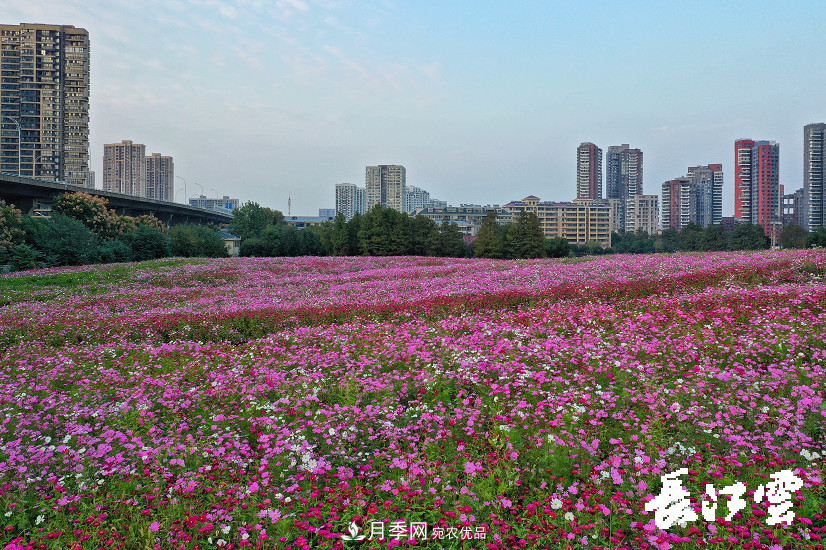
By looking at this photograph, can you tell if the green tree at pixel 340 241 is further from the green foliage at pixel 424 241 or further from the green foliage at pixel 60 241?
the green foliage at pixel 60 241

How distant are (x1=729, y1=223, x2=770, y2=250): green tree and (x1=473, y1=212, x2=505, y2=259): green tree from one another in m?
42.4

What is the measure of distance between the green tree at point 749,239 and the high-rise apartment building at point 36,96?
472 feet

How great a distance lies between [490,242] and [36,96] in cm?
12387

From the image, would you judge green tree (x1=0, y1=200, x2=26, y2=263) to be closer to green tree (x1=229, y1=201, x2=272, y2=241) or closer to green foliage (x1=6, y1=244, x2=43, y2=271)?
green foliage (x1=6, y1=244, x2=43, y2=271)

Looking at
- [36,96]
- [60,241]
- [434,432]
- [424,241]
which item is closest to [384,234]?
[424,241]

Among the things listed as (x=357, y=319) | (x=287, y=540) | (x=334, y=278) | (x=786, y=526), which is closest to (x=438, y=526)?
(x=287, y=540)

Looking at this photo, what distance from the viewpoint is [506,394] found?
6.88m

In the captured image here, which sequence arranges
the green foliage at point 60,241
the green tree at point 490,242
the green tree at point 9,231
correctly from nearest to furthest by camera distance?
the green tree at point 9,231 < the green foliage at point 60,241 < the green tree at point 490,242

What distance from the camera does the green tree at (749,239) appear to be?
80.0 m

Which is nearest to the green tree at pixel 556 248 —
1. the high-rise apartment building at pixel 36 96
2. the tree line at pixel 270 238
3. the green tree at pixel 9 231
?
the tree line at pixel 270 238

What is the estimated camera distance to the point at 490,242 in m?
68.3

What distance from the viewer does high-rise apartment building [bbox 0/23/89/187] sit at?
12288cm

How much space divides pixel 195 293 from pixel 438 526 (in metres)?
19.5

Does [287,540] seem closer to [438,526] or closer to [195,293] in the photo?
[438,526]
